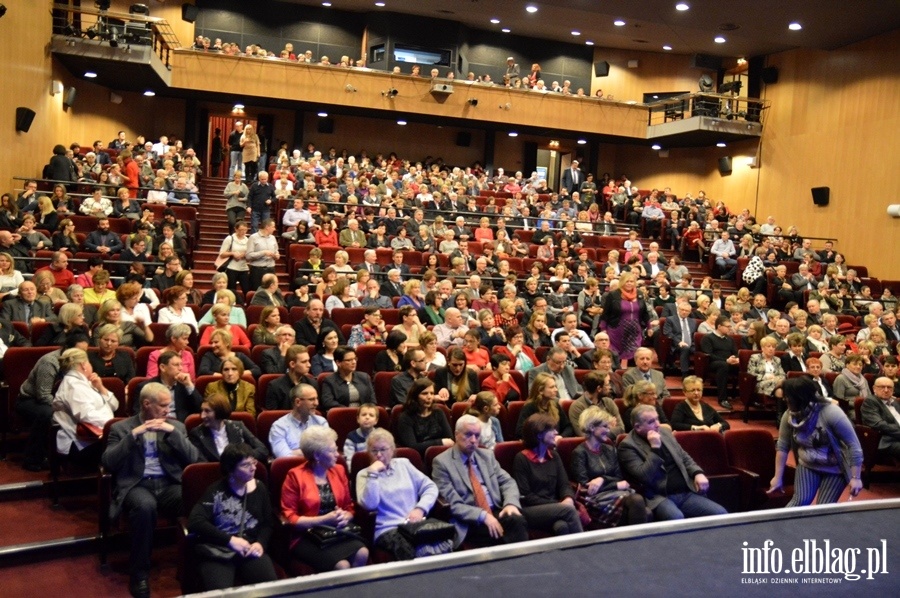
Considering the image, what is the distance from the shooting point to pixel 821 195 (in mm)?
13594

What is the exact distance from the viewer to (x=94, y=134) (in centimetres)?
1380

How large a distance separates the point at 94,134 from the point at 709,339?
11.1m

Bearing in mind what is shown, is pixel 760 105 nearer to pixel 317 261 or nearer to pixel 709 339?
pixel 709 339

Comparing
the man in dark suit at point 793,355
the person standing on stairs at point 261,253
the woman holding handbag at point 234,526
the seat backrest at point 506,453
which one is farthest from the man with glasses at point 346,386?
the man in dark suit at point 793,355

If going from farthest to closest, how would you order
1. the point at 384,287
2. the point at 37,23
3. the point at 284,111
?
1. the point at 284,111
2. the point at 37,23
3. the point at 384,287

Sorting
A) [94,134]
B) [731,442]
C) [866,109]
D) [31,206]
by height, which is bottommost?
[731,442]

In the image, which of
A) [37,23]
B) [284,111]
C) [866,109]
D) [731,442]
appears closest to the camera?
[731,442]

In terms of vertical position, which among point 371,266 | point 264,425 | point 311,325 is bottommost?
Result: point 264,425

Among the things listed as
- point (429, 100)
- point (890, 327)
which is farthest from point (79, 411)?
point (429, 100)

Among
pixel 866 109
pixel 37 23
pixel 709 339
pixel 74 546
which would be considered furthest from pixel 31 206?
pixel 866 109

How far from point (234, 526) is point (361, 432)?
0.92 meters

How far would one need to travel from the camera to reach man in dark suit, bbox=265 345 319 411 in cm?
452

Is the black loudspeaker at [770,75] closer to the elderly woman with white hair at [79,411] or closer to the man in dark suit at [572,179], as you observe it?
the man in dark suit at [572,179]

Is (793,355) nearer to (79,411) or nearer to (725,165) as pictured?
(79,411)
